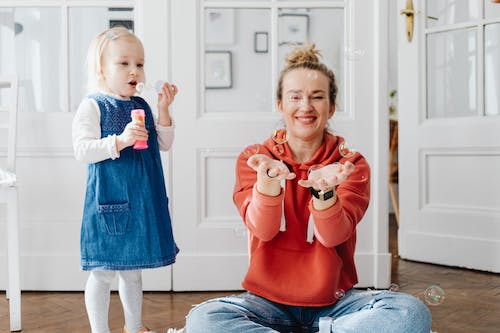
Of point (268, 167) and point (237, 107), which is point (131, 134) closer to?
point (268, 167)

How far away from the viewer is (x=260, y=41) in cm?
242

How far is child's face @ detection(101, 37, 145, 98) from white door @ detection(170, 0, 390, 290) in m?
0.66

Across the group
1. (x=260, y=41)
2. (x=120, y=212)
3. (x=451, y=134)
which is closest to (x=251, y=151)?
(x=120, y=212)

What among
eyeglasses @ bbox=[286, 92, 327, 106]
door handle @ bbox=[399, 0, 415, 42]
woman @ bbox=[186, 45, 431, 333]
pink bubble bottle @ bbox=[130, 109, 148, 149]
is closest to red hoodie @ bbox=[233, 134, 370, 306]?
woman @ bbox=[186, 45, 431, 333]

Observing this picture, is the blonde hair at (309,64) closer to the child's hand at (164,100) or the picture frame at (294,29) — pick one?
the child's hand at (164,100)

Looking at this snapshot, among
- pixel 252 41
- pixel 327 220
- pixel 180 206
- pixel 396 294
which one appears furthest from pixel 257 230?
pixel 252 41

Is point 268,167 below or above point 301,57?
below

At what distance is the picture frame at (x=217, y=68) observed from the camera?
2.41 m

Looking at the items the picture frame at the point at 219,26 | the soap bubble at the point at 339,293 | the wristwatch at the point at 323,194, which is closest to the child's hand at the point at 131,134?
the wristwatch at the point at 323,194

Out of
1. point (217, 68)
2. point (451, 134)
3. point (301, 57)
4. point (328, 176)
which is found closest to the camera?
point (328, 176)

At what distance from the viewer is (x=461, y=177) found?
9.66 ft

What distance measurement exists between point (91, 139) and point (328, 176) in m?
0.72

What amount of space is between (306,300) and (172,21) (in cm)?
134

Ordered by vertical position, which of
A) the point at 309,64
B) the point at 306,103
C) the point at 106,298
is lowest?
the point at 106,298
